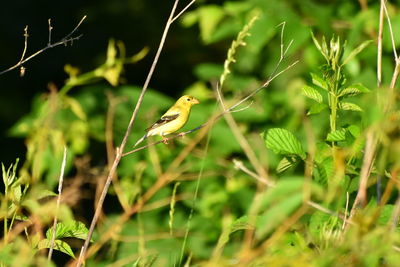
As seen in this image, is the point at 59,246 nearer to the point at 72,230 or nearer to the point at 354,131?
the point at 72,230

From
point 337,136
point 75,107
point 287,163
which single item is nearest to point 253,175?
point 337,136

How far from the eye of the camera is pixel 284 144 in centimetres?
227

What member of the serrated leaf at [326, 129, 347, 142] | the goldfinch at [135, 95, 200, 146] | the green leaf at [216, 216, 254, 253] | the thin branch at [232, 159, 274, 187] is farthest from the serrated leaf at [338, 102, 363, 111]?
the goldfinch at [135, 95, 200, 146]

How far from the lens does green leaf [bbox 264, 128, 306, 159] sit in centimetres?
225

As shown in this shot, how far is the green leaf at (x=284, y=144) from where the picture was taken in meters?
2.25

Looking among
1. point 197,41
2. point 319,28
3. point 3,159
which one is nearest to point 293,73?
point 319,28

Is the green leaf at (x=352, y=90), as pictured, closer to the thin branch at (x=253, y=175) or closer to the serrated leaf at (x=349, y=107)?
the serrated leaf at (x=349, y=107)

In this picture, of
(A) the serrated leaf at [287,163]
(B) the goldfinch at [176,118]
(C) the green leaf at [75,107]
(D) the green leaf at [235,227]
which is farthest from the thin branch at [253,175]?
(C) the green leaf at [75,107]

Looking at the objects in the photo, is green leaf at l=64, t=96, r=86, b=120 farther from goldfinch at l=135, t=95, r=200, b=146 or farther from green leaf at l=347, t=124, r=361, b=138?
green leaf at l=347, t=124, r=361, b=138

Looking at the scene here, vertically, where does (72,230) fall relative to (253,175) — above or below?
below

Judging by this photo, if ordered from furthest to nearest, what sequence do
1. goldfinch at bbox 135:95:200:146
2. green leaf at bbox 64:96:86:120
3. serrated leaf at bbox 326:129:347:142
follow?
green leaf at bbox 64:96:86:120
goldfinch at bbox 135:95:200:146
serrated leaf at bbox 326:129:347:142

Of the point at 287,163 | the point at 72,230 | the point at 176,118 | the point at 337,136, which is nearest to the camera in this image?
the point at 337,136

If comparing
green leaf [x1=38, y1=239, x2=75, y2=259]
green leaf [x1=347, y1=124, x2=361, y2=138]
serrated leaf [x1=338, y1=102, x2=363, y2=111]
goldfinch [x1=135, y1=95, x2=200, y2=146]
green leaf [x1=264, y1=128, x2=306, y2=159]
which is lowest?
goldfinch [x1=135, y1=95, x2=200, y2=146]

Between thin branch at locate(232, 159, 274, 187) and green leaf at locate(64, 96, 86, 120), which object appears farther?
green leaf at locate(64, 96, 86, 120)
